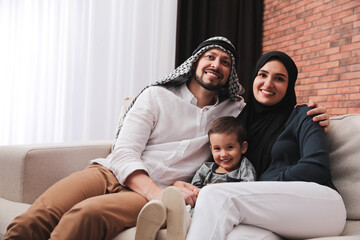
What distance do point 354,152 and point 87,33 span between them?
3.12 m

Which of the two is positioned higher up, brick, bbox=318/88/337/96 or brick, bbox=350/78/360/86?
brick, bbox=350/78/360/86

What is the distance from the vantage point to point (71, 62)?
12.5 feet

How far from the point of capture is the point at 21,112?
3713 millimetres

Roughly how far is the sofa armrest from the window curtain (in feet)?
8.68

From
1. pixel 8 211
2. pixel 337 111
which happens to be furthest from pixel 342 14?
pixel 8 211

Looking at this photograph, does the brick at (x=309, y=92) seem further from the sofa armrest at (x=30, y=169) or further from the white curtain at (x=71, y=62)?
the sofa armrest at (x=30, y=169)

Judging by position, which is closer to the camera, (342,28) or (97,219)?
(97,219)

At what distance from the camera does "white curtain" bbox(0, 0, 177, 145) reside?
3670 millimetres

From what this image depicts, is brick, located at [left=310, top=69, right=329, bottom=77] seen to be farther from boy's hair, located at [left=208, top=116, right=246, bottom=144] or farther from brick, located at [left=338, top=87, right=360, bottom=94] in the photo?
boy's hair, located at [left=208, top=116, right=246, bottom=144]

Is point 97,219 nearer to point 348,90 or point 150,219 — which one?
point 150,219

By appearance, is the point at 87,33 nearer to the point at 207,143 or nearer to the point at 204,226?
the point at 207,143

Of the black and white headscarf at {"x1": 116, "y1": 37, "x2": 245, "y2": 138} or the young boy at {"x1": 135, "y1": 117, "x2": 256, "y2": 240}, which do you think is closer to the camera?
the young boy at {"x1": 135, "y1": 117, "x2": 256, "y2": 240}

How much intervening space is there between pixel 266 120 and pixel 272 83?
0.59ft

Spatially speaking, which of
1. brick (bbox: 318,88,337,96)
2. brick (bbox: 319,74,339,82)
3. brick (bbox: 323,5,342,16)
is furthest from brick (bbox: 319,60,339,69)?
brick (bbox: 323,5,342,16)
